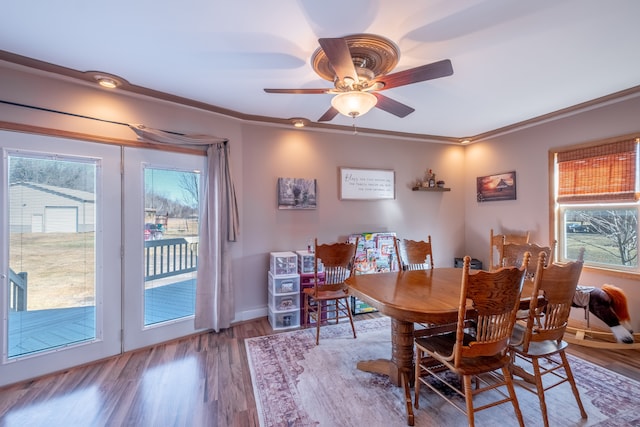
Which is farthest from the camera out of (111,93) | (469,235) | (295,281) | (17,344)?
(469,235)

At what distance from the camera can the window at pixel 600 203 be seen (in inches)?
117

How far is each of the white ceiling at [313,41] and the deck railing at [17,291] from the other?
1770 mm

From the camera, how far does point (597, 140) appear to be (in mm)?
3170

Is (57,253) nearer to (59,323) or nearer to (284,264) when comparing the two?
(59,323)

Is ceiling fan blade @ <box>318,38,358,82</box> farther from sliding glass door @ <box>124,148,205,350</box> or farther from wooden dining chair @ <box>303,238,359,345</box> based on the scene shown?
sliding glass door @ <box>124,148,205,350</box>

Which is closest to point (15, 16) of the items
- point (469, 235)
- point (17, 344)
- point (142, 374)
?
point (17, 344)

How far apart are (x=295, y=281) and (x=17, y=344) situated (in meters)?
2.50

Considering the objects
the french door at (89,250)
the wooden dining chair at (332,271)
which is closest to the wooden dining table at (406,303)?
the wooden dining chair at (332,271)

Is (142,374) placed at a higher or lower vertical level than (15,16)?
lower

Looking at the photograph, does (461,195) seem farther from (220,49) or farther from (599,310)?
(220,49)

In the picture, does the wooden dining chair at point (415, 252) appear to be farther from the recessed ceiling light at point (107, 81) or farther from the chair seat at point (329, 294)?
the recessed ceiling light at point (107, 81)

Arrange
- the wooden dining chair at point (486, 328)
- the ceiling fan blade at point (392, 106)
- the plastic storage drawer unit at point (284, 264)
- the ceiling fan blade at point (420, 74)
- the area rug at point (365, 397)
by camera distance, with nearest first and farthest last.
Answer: the wooden dining chair at point (486, 328) < the ceiling fan blade at point (420, 74) < the area rug at point (365, 397) < the ceiling fan blade at point (392, 106) < the plastic storage drawer unit at point (284, 264)

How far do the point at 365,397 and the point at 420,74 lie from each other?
7.65 ft

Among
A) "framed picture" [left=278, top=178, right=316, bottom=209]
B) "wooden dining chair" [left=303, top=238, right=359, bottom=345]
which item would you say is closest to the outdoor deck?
"wooden dining chair" [left=303, top=238, right=359, bottom=345]
